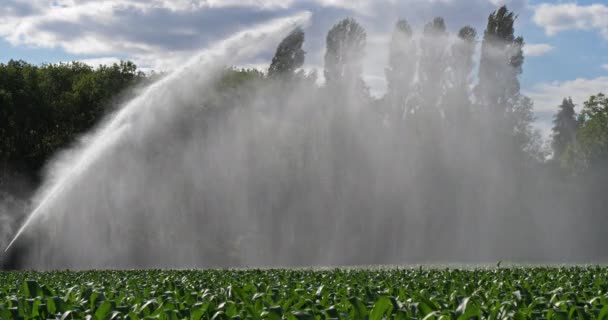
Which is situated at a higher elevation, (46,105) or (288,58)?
(288,58)

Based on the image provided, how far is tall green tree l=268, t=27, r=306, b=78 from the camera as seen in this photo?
5528 cm

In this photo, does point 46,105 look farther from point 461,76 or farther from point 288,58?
point 461,76

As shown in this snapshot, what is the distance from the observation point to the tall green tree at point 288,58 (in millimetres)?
55281

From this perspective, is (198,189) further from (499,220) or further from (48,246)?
(499,220)

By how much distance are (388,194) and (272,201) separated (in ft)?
26.1

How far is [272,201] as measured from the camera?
177 feet

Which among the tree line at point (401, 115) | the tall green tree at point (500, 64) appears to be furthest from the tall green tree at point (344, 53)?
the tall green tree at point (500, 64)

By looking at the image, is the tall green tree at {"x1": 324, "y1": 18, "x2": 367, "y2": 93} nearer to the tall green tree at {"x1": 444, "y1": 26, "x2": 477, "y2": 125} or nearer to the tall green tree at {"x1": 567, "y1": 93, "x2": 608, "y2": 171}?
the tall green tree at {"x1": 444, "y1": 26, "x2": 477, "y2": 125}

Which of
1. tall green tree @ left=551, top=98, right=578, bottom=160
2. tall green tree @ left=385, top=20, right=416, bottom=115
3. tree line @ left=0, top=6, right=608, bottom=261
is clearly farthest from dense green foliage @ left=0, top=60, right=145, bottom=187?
tall green tree @ left=551, top=98, right=578, bottom=160

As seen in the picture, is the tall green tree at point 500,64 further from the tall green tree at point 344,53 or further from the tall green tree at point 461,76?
the tall green tree at point 344,53

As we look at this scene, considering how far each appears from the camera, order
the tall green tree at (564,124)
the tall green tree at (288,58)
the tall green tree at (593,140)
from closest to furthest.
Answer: the tall green tree at (288,58) < the tall green tree at (593,140) < the tall green tree at (564,124)

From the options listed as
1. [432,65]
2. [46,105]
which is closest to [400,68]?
[432,65]

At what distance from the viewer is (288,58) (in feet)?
182

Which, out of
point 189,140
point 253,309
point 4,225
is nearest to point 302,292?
point 253,309
